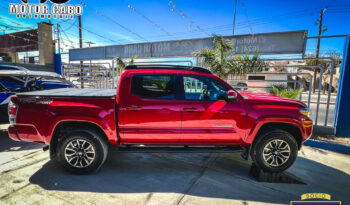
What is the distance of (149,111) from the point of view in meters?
3.07

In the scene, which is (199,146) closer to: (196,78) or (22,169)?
(196,78)

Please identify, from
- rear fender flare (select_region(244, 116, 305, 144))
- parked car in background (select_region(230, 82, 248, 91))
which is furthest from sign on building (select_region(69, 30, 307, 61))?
rear fender flare (select_region(244, 116, 305, 144))

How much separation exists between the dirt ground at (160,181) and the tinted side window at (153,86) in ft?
4.64

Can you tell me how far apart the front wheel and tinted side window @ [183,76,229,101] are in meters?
1.05

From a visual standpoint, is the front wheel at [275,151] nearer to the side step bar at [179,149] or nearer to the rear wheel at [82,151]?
the side step bar at [179,149]

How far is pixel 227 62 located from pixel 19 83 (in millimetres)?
7369

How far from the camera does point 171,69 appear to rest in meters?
3.33

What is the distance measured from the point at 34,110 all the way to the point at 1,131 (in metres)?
3.72

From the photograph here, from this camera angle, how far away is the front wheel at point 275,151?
10.5ft

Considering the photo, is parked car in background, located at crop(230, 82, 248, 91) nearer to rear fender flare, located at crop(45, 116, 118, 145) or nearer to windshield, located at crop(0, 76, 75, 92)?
rear fender flare, located at crop(45, 116, 118, 145)

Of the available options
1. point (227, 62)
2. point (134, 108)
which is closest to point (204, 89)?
point (134, 108)

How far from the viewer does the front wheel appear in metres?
3.21

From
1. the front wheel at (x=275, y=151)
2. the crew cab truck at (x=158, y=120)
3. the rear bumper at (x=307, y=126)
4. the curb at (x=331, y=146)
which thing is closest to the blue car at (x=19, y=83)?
the crew cab truck at (x=158, y=120)

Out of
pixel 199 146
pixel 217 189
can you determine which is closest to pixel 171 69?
pixel 199 146
